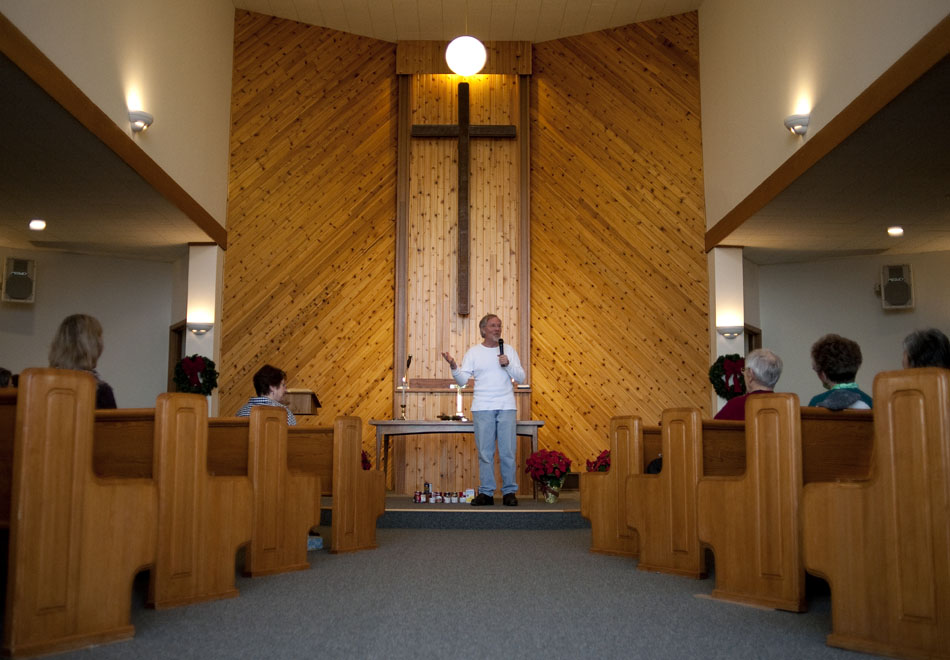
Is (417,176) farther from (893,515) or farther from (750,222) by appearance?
(893,515)

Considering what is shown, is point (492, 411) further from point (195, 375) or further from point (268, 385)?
point (195, 375)

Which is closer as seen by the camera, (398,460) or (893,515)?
(893,515)

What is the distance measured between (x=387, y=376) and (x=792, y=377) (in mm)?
4320

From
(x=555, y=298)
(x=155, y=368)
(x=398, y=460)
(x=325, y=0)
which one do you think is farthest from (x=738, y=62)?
(x=155, y=368)

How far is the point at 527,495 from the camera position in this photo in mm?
8461

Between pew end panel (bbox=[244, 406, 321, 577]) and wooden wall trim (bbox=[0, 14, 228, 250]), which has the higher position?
wooden wall trim (bbox=[0, 14, 228, 250])

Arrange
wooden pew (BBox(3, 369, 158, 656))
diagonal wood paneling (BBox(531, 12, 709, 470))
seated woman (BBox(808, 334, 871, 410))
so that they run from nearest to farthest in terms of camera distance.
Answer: wooden pew (BBox(3, 369, 158, 656)) → seated woman (BBox(808, 334, 871, 410)) → diagonal wood paneling (BBox(531, 12, 709, 470))

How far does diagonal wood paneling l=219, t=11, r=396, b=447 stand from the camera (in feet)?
28.9

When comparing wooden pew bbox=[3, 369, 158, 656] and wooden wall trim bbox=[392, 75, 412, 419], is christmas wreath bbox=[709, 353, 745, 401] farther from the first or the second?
wooden pew bbox=[3, 369, 158, 656]

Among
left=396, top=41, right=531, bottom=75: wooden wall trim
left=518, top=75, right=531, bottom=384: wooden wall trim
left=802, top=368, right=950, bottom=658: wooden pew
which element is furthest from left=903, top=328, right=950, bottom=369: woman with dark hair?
left=396, top=41, right=531, bottom=75: wooden wall trim

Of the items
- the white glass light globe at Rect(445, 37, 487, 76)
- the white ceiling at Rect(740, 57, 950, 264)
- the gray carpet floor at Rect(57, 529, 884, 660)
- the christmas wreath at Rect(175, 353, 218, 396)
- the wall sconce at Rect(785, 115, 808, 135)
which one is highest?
the white glass light globe at Rect(445, 37, 487, 76)

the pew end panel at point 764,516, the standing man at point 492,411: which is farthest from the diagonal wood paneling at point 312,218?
the pew end panel at point 764,516

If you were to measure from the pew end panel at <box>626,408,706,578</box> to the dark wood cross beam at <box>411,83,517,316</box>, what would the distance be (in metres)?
4.85

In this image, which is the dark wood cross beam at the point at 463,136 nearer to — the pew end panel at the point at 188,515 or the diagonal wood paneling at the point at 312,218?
the diagonal wood paneling at the point at 312,218
